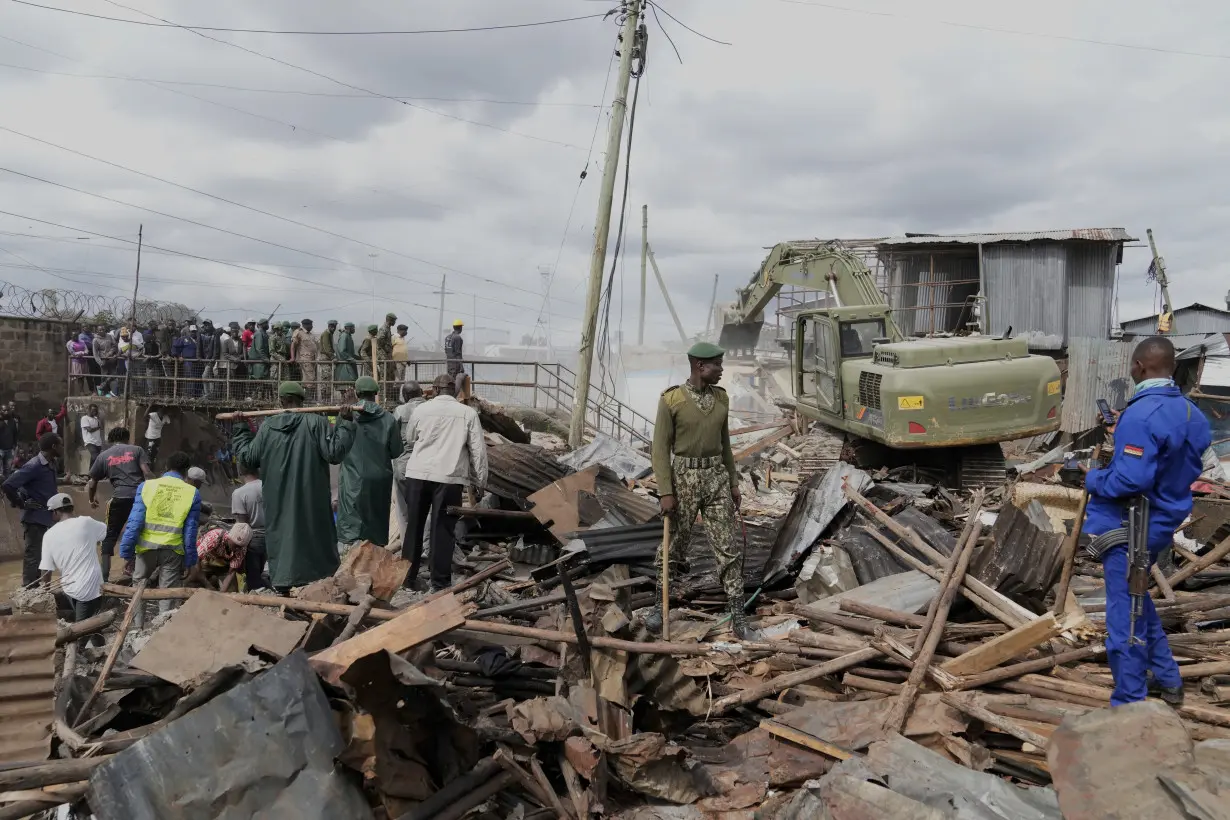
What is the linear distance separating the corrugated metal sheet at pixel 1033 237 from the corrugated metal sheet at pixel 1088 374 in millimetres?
2320

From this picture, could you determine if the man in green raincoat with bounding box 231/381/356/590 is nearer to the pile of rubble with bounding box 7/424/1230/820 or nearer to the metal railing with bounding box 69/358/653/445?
the pile of rubble with bounding box 7/424/1230/820

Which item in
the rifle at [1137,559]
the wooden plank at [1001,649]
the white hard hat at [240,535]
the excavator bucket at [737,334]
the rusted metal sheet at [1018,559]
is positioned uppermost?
the excavator bucket at [737,334]

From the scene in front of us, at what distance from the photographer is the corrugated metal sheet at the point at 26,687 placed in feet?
9.69

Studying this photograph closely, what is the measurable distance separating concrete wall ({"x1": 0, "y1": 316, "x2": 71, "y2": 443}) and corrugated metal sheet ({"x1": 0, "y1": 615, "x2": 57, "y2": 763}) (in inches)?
904

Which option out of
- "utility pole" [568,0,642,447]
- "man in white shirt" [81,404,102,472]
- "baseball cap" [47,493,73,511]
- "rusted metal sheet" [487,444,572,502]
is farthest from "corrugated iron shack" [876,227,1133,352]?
"man in white shirt" [81,404,102,472]

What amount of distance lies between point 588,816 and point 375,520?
3.91 meters

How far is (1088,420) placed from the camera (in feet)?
59.2

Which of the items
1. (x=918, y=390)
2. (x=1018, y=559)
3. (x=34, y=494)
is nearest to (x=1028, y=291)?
(x=918, y=390)

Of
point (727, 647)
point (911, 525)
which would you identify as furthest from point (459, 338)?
point (727, 647)

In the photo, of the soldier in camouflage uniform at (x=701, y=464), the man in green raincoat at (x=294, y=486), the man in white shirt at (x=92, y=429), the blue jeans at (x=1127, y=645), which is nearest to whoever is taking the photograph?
the blue jeans at (x=1127, y=645)

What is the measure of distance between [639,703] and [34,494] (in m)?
7.70

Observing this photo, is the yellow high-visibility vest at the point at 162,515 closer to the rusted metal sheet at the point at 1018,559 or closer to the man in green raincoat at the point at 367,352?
the rusted metal sheet at the point at 1018,559

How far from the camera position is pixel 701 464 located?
5.31 meters

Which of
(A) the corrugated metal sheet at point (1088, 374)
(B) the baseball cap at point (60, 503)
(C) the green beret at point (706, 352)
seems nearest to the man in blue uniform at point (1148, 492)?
(C) the green beret at point (706, 352)
